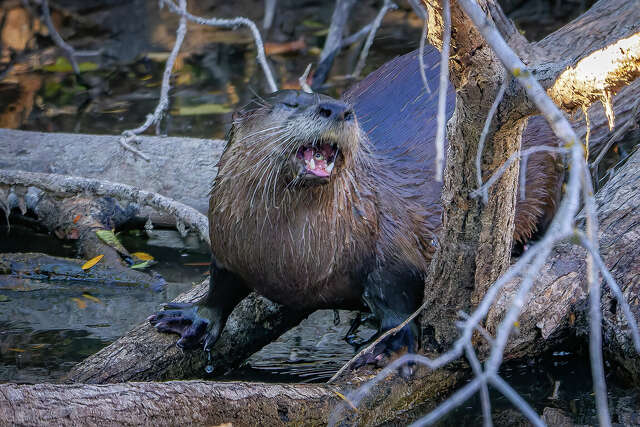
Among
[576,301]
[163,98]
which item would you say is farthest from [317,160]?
[163,98]

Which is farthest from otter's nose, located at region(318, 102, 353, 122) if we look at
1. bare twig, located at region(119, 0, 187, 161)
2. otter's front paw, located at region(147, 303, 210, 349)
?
bare twig, located at region(119, 0, 187, 161)

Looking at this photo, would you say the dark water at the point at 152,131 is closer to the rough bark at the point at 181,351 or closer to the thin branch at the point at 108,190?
the rough bark at the point at 181,351

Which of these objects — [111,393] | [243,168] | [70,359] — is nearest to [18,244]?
[70,359]

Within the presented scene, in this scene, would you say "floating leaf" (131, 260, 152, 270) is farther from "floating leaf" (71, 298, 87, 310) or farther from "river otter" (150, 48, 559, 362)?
"river otter" (150, 48, 559, 362)

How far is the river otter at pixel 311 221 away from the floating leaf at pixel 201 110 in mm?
3138

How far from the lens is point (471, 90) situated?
6.66 feet

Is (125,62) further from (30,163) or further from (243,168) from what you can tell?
(243,168)

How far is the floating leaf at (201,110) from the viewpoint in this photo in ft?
19.5

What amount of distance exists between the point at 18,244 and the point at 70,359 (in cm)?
135

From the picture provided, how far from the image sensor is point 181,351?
2836 millimetres

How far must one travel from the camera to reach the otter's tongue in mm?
2424

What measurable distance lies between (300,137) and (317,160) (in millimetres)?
103

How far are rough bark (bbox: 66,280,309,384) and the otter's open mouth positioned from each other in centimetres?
65

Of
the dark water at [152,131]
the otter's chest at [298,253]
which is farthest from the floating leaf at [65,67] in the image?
the otter's chest at [298,253]
